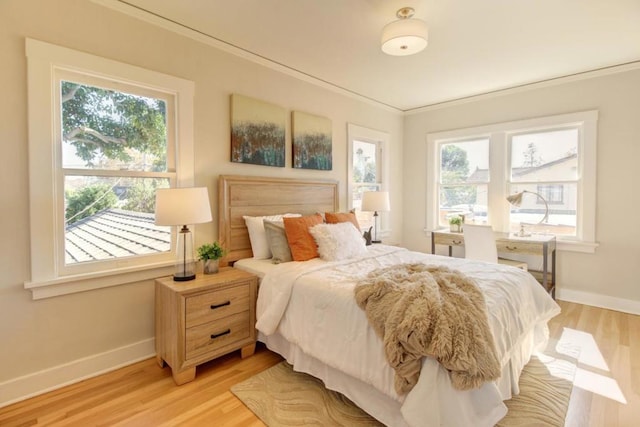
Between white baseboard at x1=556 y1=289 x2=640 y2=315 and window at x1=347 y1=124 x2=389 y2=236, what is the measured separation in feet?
7.51

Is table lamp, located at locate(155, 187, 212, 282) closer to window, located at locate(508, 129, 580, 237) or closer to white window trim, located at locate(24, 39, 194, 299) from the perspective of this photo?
white window trim, located at locate(24, 39, 194, 299)

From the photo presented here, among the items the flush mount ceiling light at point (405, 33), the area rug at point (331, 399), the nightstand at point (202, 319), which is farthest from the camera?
the flush mount ceiling light at point (405, 33)

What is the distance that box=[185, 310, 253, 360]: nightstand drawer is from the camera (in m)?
2.12

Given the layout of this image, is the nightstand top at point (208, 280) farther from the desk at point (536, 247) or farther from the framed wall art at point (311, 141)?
the desk at point (536, 247)

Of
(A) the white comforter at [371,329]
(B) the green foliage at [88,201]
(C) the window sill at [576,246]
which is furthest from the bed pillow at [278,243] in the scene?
(C) the window sill at [576,246]

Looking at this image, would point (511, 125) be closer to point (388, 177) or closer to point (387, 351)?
point (388, 177)

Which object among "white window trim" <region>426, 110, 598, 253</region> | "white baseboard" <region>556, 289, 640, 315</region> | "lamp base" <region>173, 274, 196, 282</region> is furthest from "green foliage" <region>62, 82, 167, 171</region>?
"white baseboard" <region>556, 289, 640, 315</region>

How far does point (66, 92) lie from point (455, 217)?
4.34 m

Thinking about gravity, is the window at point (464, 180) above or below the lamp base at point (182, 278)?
above

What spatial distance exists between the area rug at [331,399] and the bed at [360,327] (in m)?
0.09

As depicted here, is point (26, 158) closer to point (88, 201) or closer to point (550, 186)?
point (88, 201)

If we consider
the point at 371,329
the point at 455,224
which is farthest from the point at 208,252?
the point at 455,224

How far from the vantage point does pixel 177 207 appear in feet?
7.09

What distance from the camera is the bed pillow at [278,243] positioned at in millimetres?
2709
